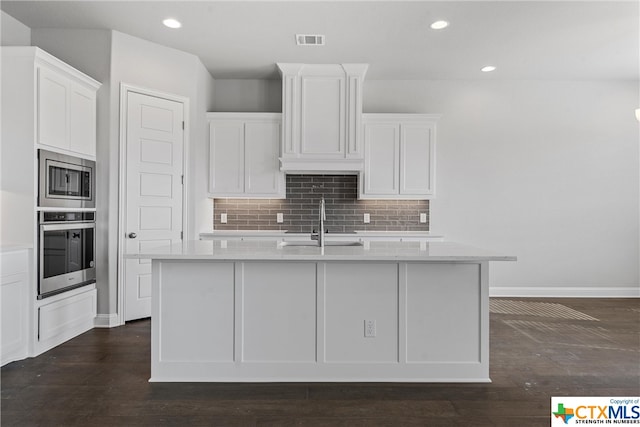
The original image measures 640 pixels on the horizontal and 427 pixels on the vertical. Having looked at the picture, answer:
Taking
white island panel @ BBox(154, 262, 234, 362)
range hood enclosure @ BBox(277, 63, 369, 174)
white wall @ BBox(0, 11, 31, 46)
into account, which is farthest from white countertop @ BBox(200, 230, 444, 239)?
white wall @ BBox(0, 11, 31, 46)

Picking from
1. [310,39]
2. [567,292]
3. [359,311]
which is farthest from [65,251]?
[567,292]

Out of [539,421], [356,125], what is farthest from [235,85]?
[539,421]

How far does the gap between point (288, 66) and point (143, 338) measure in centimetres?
329

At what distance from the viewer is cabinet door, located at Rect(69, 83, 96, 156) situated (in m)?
3.53

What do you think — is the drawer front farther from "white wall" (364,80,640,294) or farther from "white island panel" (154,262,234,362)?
"white wall" (364,80,640,294)

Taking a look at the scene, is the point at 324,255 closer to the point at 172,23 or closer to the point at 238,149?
the point at 172,23

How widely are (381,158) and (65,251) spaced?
3499 millimetres

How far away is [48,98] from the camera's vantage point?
3229 mm

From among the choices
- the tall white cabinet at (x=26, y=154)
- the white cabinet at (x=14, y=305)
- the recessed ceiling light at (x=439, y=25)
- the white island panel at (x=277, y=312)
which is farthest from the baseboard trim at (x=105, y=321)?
the recessed ceiling light at (x=439, y=25)

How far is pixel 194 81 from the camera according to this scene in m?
4.56

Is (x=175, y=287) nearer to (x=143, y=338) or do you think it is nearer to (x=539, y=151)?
(x=143, y=338)

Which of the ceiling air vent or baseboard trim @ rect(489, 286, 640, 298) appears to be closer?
the ceiling air vent

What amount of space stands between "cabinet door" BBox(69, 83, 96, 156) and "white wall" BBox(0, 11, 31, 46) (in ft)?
2.65

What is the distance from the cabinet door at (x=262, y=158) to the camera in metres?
4.98
